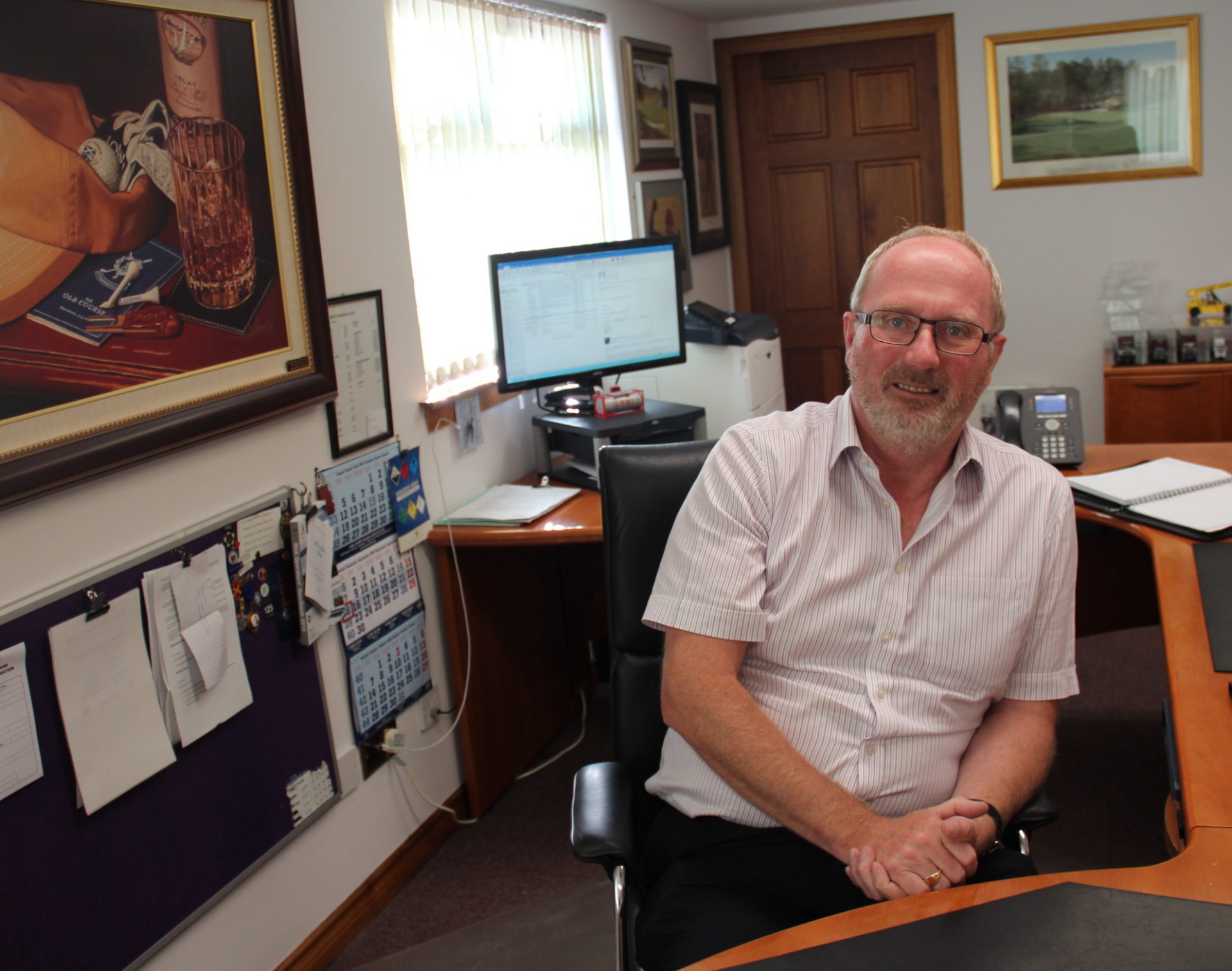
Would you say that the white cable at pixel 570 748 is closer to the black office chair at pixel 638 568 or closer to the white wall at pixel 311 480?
the white wall at pixel 311 480

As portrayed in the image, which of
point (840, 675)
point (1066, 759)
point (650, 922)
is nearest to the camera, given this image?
point (650, 922)

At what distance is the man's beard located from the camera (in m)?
1.60

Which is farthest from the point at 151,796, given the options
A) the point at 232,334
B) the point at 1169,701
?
the point at 1169,701

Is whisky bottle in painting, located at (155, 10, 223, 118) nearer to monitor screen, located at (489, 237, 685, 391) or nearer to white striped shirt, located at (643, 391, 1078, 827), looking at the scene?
monitor screen, located at (489, 237, 685, 391)

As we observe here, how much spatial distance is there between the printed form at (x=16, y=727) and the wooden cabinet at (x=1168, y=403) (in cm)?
404

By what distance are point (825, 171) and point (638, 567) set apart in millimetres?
3736

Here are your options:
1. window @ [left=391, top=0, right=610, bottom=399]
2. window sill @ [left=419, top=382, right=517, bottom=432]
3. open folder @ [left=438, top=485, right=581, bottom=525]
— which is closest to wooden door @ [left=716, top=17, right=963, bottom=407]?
window @ [left=391, top=0, right=610, bottom=399]

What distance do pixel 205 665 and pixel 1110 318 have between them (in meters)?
4.13

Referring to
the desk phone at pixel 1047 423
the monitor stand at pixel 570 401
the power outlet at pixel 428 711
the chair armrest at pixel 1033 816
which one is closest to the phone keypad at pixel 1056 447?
the desk phone at pixel 1047 423

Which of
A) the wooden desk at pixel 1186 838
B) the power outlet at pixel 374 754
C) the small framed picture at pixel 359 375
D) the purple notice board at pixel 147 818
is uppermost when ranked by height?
the small framed picture at pixel 359 375

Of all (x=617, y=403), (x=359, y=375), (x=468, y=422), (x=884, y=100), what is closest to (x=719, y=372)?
(x=617, y=403)

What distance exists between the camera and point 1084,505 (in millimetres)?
2357

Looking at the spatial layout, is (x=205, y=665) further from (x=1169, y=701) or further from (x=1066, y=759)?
(x=1066, y=759)

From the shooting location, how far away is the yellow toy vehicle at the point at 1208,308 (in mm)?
4430
